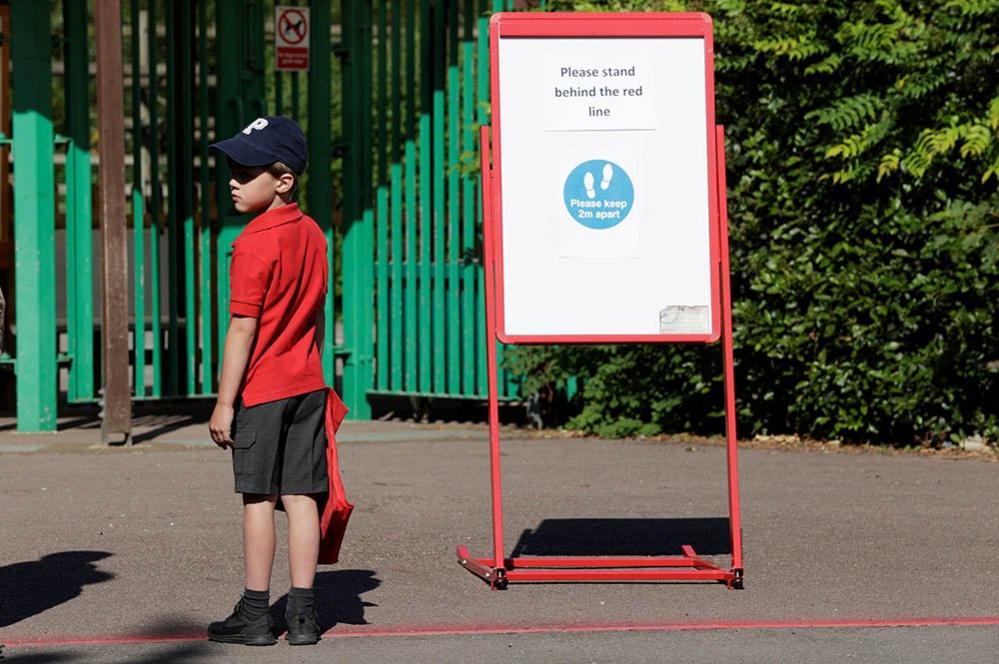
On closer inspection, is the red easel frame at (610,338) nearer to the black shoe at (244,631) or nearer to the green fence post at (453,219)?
the black shoe at (244,631)

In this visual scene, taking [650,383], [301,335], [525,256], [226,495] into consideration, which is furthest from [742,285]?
[301,335]

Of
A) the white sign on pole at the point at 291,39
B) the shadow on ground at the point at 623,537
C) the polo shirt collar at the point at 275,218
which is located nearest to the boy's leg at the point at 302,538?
the polo shirt collar at the point at 275,218

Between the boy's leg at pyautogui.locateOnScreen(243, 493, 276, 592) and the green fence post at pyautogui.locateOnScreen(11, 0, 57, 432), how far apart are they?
6156 mm

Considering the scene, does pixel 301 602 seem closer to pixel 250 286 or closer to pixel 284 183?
pixel 250 286

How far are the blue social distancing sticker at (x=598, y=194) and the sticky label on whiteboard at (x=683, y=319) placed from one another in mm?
388

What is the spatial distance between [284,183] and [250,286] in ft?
1.25

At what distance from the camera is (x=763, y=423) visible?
11219 millimetres

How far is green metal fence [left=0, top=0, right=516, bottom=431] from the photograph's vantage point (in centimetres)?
1186

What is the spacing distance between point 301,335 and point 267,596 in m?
0.82

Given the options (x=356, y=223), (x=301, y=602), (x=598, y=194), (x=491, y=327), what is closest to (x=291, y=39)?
(x=356, y=223)

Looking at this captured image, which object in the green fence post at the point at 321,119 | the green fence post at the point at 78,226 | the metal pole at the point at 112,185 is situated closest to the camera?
the metal pole at the point at 112,185

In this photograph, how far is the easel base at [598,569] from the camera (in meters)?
6.68

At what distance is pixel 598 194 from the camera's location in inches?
269

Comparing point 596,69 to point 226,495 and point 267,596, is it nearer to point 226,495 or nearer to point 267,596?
A: point 267,596
